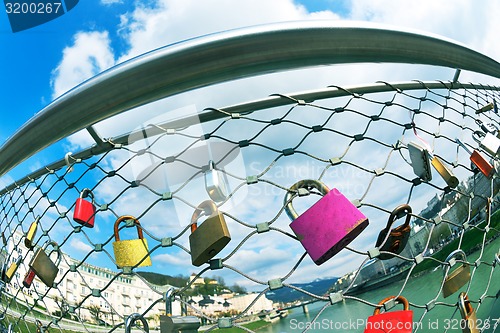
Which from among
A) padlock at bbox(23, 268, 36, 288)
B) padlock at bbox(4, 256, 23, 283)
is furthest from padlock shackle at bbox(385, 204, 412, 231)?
padlock at bbox(4, 256, 23, 283)

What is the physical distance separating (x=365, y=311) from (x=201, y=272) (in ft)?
1.04

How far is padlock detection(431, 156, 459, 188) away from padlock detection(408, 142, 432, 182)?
48mm

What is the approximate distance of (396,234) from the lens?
0.63 m

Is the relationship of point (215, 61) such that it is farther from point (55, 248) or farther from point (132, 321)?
point (55, 248)

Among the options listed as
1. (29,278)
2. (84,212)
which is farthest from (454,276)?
(29,278)

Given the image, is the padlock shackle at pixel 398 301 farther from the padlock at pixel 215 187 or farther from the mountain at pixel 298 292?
the padlock at pixel 215 187

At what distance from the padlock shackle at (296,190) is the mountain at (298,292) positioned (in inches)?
4.9

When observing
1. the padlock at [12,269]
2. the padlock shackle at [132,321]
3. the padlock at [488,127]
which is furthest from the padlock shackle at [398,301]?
the padlock at [12,269]

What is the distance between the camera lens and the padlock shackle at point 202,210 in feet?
1.99

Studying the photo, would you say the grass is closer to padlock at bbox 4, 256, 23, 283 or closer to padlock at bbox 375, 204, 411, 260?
padlock at bbox 375, 204, 411, 260

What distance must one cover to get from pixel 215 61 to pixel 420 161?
21.0 inches

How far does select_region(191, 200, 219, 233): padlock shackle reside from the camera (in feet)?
1.99

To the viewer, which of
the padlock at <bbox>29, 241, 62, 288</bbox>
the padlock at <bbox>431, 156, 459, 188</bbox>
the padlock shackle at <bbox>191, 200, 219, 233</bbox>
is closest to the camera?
the padlock shackle at <bbox>191, 200, 219, 233</bbox>

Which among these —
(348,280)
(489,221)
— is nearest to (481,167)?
(489,221)
